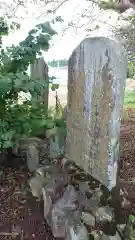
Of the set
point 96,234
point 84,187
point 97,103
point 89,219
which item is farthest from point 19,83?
point 96,234

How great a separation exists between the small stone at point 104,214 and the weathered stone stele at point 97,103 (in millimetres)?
154

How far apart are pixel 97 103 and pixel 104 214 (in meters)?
0.77

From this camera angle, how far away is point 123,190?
226 cm

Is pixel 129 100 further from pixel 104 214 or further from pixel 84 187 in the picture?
pixel 104 214

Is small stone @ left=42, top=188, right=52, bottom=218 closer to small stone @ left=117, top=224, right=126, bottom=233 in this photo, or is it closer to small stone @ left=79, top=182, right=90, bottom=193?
small stone @ left=79, top=182, right=90, bottom=193

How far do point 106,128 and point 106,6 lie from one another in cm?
202

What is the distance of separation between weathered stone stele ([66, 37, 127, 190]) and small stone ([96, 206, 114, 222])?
15 cm

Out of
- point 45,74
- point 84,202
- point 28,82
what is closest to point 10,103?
point 28,82

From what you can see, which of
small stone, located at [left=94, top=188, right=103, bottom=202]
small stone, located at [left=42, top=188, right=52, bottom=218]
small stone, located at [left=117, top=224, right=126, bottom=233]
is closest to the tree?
small stone, located at [left=42, top=188, right=52, bottom=218]

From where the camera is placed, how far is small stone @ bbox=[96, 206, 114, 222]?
1999 mm

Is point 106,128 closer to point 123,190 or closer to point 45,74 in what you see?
point 123,190

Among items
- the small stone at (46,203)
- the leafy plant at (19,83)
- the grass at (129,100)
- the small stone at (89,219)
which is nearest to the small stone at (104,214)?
→ the small stone at (89,219)

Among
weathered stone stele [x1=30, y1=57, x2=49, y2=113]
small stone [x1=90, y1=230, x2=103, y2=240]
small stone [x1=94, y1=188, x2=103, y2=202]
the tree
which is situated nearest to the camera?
small stone [x1=90, y1=230, x2=103, y2=240]

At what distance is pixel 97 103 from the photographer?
200 centimetres
